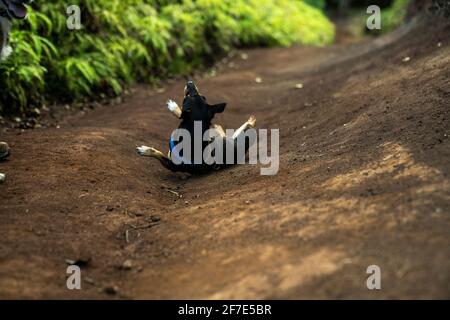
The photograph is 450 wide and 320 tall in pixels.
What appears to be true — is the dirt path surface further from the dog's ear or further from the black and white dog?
the black and white dog

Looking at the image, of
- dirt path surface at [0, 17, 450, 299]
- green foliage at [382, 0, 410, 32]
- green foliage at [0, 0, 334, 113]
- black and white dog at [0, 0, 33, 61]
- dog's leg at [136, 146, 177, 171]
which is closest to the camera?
dirt path surface at [0, 17, 450, 299]

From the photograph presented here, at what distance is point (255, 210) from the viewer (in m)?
5.07

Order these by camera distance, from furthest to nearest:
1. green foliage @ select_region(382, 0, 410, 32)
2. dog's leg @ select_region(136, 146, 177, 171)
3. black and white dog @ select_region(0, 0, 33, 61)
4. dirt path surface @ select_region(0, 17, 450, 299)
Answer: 1. green foliage @ select_region(382, 0, 410, 32)
2. dog's leg @ select_region(136, 146, 177, 171)
3. black and white dog @ select_region(0, 0, 33, 61)
4. dirt path surface @ select_region(0, 17, 450, 299)

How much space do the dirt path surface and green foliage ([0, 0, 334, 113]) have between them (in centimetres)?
199

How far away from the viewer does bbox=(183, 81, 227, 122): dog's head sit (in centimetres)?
677

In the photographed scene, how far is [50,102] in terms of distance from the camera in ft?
33.7

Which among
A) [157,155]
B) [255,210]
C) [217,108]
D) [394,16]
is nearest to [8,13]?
[157,155]

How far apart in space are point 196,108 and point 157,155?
2.56ft

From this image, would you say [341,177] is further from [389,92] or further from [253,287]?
[389,92]

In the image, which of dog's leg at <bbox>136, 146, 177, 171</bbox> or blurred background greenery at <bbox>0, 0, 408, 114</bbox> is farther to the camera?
blurred background greenery at <bbox>0, 0, 408, 114</bbox>

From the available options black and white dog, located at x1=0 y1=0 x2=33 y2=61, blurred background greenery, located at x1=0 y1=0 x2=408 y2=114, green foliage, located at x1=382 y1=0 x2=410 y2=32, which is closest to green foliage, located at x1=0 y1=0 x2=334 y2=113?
blurred background greenery, located at x1=0 y1=0 x2=408 y2=114

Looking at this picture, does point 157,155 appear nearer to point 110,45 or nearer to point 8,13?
point 8,13

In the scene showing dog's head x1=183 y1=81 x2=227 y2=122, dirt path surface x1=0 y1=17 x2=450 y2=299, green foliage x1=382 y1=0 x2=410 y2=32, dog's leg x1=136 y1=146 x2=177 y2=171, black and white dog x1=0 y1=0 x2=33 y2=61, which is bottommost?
dirt path surface x1=0 y1=17 x2=450 y2=299

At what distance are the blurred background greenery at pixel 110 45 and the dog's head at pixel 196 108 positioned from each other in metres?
3.85
